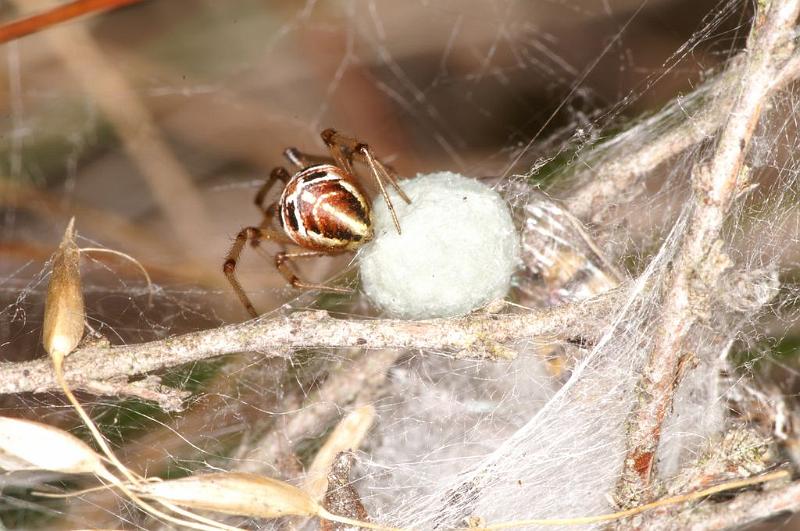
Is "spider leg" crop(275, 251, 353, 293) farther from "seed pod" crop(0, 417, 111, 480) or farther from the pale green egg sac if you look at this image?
"seed pod" crop(0, 417, 111, 480)

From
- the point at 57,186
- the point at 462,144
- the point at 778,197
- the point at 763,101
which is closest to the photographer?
the point at 763,101

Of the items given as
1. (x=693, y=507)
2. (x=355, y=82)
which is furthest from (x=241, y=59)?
(x=693, y=507)

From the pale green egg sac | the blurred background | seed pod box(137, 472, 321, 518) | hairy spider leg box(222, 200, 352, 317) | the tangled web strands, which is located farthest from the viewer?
the blurred background

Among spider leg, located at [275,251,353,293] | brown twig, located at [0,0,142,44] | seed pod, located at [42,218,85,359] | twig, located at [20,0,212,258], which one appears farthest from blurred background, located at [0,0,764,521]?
seed pod, located at [42,218,85,359]

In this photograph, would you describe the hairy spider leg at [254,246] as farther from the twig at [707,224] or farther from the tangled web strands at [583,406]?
the twig at [707,224]

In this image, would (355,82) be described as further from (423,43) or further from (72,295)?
(72,295)

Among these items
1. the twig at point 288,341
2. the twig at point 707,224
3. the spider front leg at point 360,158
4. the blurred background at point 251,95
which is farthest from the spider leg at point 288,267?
the twig at point 707,224
